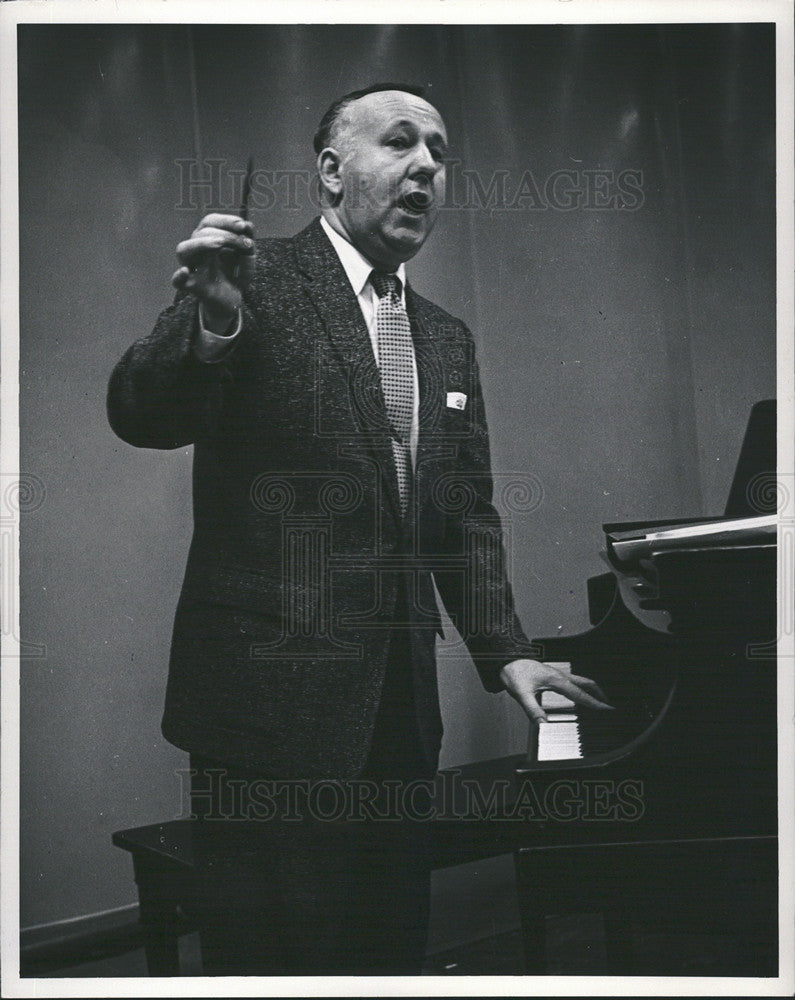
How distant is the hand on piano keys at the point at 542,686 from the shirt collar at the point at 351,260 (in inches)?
34.5

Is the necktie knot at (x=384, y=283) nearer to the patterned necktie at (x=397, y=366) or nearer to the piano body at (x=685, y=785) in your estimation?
the patterned necktie at (x=397, y=366)

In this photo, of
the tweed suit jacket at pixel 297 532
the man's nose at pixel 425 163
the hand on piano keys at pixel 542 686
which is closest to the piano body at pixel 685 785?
the hand on piano keys at pixel 542 686

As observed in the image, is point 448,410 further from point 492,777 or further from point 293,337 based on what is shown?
point 492,777

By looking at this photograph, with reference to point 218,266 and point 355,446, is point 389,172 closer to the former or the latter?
point 218,266

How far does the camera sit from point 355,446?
1967mm

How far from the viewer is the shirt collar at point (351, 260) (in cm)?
199

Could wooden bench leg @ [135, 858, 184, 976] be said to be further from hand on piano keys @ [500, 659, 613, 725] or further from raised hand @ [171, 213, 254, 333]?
raised hand @ [171, 213, 254, 333]

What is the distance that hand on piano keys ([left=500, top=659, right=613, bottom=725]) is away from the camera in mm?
1903

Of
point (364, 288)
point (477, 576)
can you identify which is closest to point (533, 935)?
point (477, 576)

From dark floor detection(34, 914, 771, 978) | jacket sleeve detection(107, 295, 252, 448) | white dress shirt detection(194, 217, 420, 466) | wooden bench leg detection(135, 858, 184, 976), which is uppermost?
white dress shirt detection(194, 217, 420, 466)

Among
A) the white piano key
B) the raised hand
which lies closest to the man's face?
the raised hand

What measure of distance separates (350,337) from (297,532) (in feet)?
1.39

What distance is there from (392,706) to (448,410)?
0.65 m

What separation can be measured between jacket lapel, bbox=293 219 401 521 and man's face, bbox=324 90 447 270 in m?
0.09
